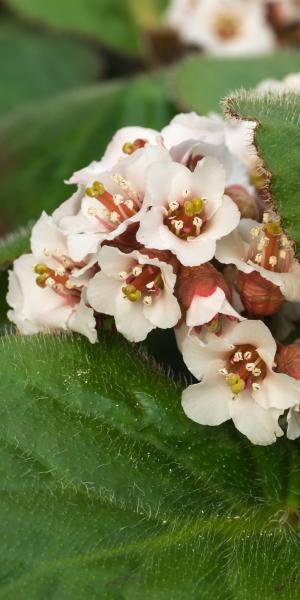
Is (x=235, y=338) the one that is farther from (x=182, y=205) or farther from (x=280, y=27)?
(x=280, y=27)

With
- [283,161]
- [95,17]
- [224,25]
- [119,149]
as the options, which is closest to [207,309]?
[283,161]

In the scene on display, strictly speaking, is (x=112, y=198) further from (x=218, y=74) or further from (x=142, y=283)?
(x=218, y=74)

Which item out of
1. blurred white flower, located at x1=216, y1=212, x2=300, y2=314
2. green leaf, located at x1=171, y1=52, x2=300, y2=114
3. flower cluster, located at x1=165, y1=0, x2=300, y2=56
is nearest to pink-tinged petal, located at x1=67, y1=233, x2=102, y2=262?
blurred white flower, located at x1=216, y1=212, x2=300, y2=314

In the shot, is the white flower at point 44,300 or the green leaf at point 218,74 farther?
the green leaf at point 218,74

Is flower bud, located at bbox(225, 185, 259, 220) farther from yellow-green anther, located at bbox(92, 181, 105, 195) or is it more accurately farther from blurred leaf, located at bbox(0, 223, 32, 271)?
blurred leaf, located at bbox(0, 223, 32, 271)

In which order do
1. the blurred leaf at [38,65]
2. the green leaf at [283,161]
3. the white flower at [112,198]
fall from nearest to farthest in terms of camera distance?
1. the green leaf at [283,161]
2. the white flower at [112,198]
3. the blurred leaf at [38,65]

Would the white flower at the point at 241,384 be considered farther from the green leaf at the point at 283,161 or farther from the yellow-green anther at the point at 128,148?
the yellow-green anther at the point at 128,148

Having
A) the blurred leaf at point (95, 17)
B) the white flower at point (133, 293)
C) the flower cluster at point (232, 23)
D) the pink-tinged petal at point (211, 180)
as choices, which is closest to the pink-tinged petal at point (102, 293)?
the white flower at point (133, 293)

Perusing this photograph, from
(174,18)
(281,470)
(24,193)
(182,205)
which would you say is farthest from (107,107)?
(281,470)
